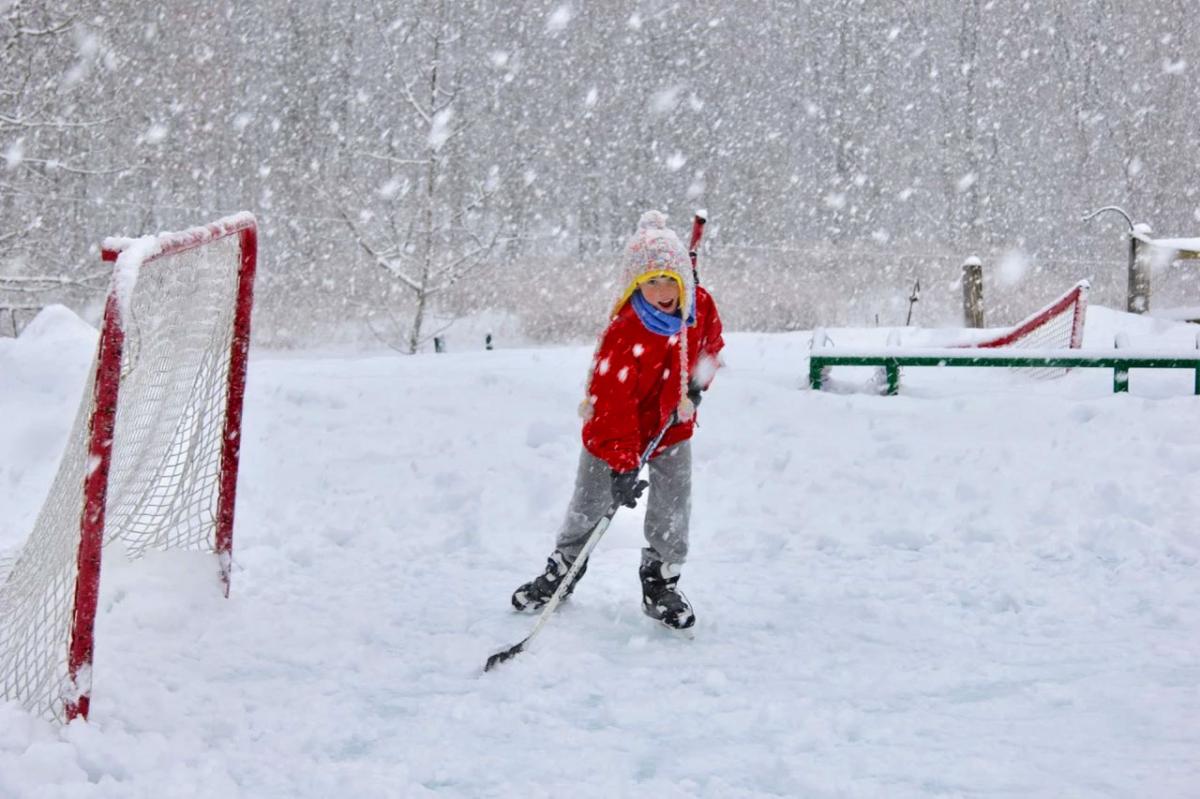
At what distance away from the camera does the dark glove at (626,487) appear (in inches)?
165

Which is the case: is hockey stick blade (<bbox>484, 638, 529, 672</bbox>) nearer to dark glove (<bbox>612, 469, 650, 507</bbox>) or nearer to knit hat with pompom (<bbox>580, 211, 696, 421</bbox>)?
dark glove (<bbox>612, 469, 650, 507</bbox>)

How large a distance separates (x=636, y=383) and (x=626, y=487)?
478 millimetres

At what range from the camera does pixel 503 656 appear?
3.86 meters

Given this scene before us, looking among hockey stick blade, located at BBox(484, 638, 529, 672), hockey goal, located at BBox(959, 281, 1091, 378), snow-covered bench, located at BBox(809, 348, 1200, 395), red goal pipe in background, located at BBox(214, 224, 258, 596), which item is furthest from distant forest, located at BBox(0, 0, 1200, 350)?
hockey stick blade, located at BBox(484, 638, 529, 672)

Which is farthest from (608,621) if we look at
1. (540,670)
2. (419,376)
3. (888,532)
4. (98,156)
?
(98,156)

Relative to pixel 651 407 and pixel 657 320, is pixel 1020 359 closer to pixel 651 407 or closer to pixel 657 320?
pixel 651 407

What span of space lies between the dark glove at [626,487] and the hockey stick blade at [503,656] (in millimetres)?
710

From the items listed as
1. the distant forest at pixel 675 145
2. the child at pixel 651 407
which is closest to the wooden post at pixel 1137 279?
the distant forest at pixel 675 145

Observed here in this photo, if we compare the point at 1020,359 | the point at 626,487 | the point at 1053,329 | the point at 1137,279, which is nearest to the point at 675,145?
the point at 1137,279

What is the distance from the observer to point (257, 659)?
3.88 meters

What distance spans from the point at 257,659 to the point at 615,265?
89.1ft

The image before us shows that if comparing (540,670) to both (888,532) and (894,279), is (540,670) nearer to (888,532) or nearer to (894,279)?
(888,532)

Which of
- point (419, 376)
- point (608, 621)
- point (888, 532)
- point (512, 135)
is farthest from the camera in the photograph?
point (512, 135)

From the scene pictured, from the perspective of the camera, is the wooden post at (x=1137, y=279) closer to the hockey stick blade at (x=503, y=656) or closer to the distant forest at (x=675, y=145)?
the distant forest at (x=675, y=145)
